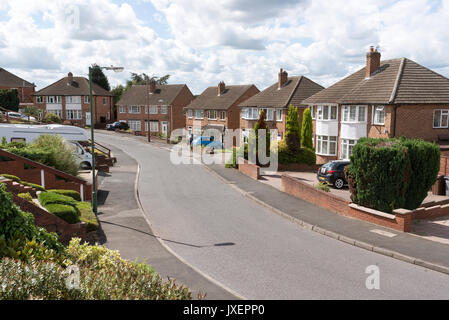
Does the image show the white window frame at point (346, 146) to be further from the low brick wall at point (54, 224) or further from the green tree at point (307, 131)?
the low brick wall at point (54, 224)

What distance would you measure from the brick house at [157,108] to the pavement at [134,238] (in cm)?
4331

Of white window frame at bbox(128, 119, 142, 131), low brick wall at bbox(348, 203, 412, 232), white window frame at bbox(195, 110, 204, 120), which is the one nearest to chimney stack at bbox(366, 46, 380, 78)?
low brick wall at bbox(348, 203, 412, 232)

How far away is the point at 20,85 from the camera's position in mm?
76625

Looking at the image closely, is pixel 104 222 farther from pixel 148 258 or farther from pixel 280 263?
pixel 280 263

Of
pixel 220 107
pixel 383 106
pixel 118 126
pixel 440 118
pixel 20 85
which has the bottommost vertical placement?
pixel 118 126

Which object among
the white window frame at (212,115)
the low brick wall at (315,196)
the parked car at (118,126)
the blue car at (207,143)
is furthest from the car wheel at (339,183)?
the parked car at (118,126)

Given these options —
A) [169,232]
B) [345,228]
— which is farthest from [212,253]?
[345,228]

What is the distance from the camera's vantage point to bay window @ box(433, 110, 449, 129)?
1109 inches

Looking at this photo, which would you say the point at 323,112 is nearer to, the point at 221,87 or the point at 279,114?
the point at 279,114

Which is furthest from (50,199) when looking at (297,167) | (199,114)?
(199,114)

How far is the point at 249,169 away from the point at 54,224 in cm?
1819

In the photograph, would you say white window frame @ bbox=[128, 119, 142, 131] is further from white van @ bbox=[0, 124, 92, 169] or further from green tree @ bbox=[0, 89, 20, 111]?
white van @ bbox=[0, 124, 92, 169]

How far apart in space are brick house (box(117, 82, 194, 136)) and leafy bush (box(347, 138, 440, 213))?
53.4 m
